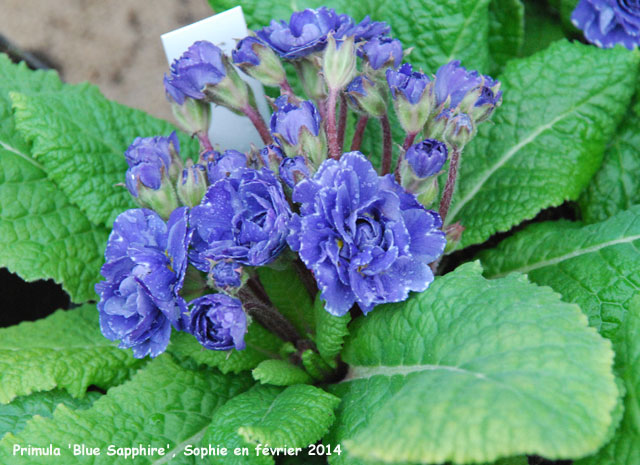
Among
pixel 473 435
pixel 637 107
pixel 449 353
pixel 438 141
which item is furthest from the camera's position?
pixel 637 107

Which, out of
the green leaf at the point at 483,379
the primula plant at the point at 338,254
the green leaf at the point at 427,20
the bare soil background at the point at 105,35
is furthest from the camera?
the bare soil background at the point at 105,35

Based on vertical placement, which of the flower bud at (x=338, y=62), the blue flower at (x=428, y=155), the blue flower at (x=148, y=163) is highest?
the flower bud at (x=338, y=62)

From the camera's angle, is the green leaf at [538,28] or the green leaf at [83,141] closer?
the green leaf at [83,141]

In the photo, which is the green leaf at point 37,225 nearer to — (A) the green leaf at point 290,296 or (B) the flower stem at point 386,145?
(A) the green leaf at point 290,296

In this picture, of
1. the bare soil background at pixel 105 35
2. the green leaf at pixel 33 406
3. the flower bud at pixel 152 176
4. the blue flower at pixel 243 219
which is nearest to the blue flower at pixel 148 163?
the flower bud at pixel 152 176

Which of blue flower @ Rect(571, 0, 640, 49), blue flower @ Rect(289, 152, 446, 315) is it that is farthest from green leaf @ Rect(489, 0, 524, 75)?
blue flower @ Rect(289, 152, 446, 315)

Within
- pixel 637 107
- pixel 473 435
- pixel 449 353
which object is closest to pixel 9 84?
pixel 449 353

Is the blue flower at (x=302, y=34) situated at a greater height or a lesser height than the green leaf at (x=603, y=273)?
greater

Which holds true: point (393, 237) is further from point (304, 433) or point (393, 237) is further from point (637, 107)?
point (637, 107)

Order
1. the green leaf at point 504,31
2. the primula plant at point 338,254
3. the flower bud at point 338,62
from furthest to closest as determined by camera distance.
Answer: the green leaf at point 504,31 → the flower bud at point 338,62 → the primula plant at point 338,254
